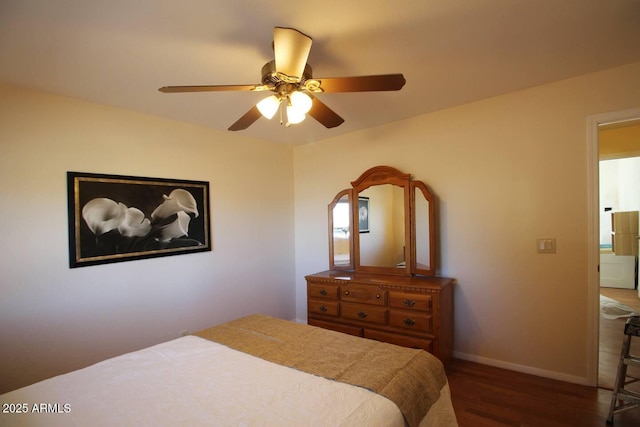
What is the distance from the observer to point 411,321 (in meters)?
2.64

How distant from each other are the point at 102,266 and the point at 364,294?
7.42ft

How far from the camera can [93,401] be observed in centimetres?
128

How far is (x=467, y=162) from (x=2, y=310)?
12.4 feet

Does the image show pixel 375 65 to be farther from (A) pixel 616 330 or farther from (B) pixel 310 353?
(A) pixel 616 330

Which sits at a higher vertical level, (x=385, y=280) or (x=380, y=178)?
(x=380, y=178)

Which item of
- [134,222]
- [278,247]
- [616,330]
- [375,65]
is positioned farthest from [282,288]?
[616,330]

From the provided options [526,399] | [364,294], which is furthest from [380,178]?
[526,399]

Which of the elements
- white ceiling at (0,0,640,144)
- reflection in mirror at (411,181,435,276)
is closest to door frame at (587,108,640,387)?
white ceiling at (0,0,640,144)

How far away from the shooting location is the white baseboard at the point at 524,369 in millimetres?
2365

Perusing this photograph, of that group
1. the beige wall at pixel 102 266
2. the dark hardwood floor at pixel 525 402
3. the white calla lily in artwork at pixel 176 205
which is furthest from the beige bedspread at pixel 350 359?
the white calla lily in artwork at pixel 176 205

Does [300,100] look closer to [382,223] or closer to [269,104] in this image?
[269,104]

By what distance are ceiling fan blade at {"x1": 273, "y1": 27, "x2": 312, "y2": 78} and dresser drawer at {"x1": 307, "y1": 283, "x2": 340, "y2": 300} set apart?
216 cm

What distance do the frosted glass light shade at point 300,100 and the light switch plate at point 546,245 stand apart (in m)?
2.22

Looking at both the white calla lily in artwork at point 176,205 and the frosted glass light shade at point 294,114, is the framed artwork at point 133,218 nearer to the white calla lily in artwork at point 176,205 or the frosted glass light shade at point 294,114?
the white calla lily in artwork at point 176,205
